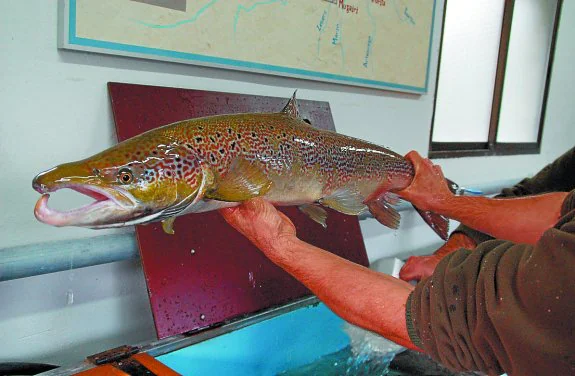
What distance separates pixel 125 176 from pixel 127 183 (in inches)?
0.5

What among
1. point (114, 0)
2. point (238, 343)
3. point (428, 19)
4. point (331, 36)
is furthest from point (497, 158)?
point (114, 0)

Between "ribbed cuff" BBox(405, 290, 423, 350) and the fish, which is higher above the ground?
the fish

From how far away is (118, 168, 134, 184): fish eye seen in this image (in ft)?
2.71

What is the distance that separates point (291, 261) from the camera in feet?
3.30

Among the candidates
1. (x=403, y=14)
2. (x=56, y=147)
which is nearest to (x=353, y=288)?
(x=56, y=147)

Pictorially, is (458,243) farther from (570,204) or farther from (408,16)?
(408,16)

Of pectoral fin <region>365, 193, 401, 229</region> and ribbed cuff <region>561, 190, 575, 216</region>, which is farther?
pectoral fin <region>365, 193, 401, 229</region>

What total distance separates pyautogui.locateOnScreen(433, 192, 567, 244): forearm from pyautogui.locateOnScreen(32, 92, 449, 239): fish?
0.89ft

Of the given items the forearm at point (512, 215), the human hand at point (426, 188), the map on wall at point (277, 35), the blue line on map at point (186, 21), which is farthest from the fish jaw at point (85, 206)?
the forearm at point (512, 215)

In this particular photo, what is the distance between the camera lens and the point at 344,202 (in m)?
1.22

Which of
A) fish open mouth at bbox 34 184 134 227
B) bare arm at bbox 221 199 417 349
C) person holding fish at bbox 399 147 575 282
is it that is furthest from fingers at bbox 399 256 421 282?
fish open mouth at bbox 34 184 134 227

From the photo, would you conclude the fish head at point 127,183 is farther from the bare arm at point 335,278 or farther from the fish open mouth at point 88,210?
the bare arm at point 335,278

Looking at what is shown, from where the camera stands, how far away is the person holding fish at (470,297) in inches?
26.4

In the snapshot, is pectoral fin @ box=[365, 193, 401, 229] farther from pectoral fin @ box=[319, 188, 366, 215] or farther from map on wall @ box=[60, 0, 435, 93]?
map on wall @ box=[60, 0, 435, 93]
